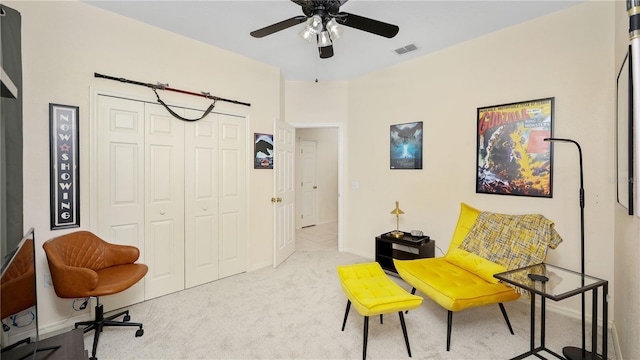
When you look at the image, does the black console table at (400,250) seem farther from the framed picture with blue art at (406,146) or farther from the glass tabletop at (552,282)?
the glass tabletop at (552,282)

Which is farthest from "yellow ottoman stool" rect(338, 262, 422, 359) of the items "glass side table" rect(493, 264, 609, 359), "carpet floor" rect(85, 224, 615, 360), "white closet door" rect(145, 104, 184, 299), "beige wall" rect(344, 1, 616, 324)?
"white closet door" rect(145, 104, 184, 299)

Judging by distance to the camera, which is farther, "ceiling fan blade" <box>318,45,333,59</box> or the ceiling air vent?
the ceiling air vent

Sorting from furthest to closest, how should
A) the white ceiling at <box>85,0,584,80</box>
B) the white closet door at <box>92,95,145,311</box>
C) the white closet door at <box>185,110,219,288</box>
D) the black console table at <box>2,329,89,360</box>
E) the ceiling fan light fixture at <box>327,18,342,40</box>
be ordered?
the white closet door at <box>185,110,219,288</box>, the white closet door at <box>92,95,145,311</box>, the white ceiling at <box>85,0,584,80</box>, the ceiling fan light fixture at <box>327,18,342,40</box>, the black console table at <box>2,329,89,360</box>

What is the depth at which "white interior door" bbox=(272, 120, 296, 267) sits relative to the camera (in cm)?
373

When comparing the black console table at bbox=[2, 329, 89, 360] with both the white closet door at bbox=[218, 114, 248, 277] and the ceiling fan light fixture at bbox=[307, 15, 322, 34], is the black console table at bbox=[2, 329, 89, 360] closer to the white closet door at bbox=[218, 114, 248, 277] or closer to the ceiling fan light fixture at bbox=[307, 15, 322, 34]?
the white closet door at bbox=[218, 114, 248, 277]

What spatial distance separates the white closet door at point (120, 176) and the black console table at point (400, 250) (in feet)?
8.76

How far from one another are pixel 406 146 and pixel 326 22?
2.18 metres

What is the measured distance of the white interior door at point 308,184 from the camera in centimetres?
645

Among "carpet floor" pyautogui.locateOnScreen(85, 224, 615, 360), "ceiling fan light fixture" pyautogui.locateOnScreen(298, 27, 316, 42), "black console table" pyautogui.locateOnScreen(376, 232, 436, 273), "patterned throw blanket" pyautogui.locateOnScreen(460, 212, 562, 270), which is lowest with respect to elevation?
"carpet floor" pyautogui.locateOnScreen(85, 224, 615, 360)

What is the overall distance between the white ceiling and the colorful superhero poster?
2.30ft

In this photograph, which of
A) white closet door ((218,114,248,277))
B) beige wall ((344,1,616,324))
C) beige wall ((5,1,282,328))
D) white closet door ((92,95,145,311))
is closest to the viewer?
beige wall ((5,1,282,328))

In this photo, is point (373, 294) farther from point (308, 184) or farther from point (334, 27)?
point (308, 184)

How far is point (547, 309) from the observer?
2.62 m

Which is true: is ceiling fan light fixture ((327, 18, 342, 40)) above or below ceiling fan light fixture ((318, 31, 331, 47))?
above
